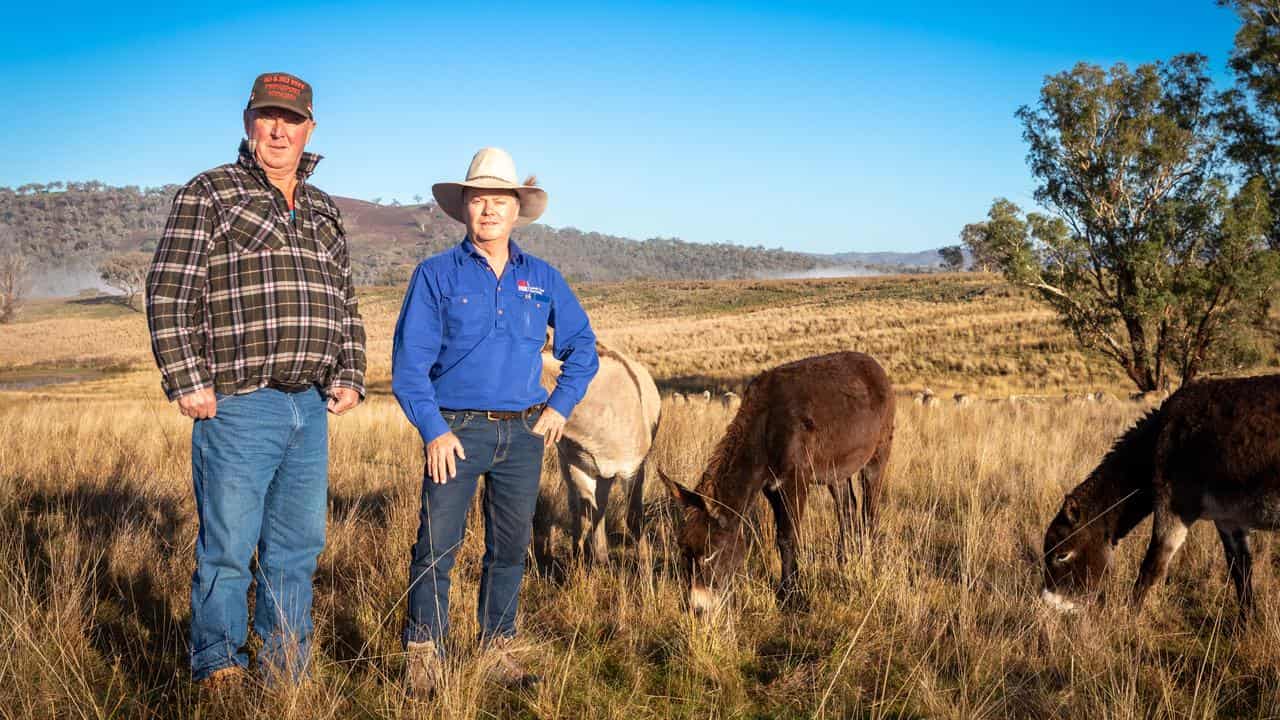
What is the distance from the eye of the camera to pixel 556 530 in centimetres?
699

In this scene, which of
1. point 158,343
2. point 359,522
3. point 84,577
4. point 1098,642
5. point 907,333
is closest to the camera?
point 158,343

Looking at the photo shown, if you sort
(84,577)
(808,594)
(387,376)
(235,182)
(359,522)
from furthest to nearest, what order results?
1. (387,376)
2. (359,522)
3. (808,594)
4. (84,577)
5. (235,182)

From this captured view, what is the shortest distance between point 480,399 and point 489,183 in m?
1.13

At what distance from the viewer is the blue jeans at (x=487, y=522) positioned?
3.75m

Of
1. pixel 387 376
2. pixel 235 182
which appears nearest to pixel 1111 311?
pixel 235 182

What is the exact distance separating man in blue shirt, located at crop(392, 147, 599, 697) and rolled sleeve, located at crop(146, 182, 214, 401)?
34.5 inches

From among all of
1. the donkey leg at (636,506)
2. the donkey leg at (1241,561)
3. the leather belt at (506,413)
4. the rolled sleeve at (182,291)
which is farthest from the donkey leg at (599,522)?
the donkey leg at (1241,561)

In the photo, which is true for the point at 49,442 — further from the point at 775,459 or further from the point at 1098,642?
the point at 1098,642

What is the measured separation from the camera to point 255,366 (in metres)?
3.42

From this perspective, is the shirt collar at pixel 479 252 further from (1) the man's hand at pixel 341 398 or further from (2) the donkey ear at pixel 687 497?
(2) the donkey ear at pixel 687 497

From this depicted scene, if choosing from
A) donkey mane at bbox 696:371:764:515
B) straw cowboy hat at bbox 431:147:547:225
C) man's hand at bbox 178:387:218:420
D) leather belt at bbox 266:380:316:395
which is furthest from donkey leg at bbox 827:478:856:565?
man's hand at bbox 178:387:218:420

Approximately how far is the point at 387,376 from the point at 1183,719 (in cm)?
3446

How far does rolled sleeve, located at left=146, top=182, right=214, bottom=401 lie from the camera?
319 cm

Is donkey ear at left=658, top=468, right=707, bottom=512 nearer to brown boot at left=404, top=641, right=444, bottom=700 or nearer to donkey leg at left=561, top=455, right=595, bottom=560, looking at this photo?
donkey leg at left=561, top=455, right=595, bottom=560
